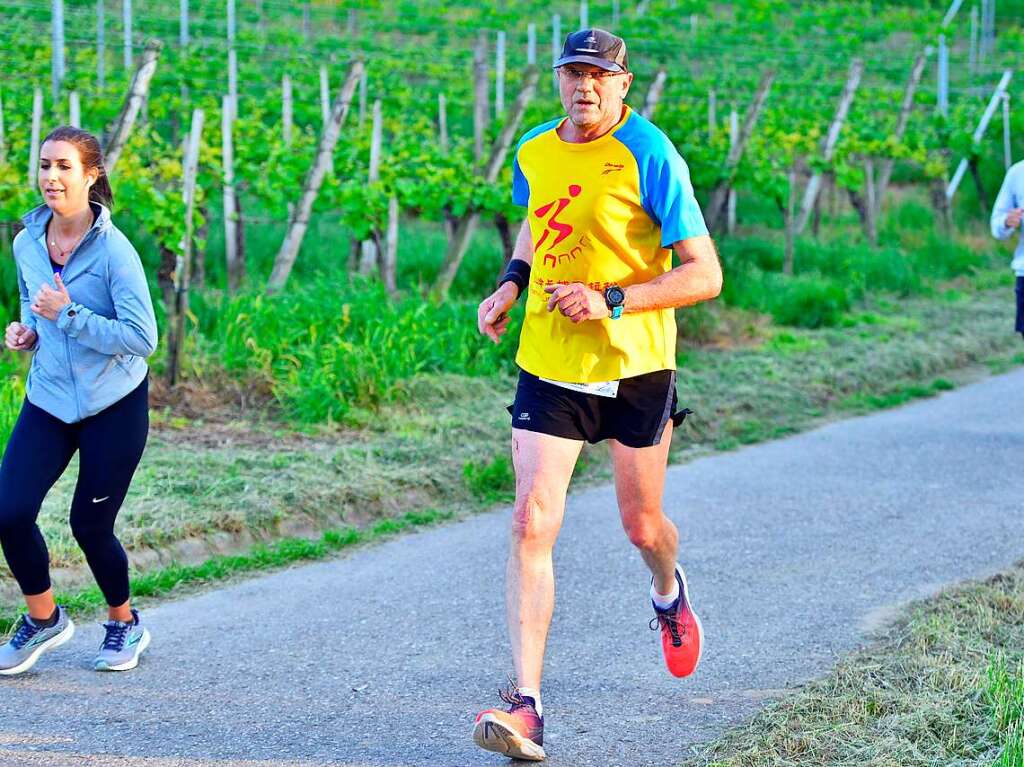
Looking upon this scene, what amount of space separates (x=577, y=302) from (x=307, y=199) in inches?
299

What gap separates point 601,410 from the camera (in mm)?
4543

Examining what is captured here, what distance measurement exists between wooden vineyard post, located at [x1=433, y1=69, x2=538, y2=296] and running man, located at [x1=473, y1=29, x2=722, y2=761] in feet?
23.5

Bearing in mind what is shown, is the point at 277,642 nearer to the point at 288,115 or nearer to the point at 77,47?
the point at 288,115

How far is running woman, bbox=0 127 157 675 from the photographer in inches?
197

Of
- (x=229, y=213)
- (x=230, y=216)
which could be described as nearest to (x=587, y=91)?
(x=230, y=216)

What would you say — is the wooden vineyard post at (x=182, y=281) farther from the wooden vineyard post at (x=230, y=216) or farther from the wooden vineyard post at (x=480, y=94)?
the wooden vineyard post at (x=480, y=94)

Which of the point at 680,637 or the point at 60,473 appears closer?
the point at 680,637

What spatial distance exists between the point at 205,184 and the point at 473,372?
3.30 m

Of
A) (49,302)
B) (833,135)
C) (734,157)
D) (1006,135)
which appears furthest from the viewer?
(1006,135)

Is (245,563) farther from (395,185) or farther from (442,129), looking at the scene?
(442,129)

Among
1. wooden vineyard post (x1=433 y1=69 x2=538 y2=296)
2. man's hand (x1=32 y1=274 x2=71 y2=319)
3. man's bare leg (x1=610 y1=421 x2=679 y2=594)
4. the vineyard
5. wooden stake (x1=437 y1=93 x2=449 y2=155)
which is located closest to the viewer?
man's bare leg (x1=610 y1=421 x2=679 y2=594)

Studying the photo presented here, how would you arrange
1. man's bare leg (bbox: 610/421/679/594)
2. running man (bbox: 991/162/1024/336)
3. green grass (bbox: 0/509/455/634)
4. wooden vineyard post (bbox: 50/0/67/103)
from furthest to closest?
wooden vineyard post (bbox: 50/0/67/103), running man (bbox: 991/162/1024/336), green grass (bbox: 0/509/455/634), man's bare leg (bbox: 610/421/679/594)

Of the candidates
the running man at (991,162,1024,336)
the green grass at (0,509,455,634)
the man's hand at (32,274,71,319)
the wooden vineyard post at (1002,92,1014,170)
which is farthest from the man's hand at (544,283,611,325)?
the wooden vineyard post at (1002,92,1014,170)

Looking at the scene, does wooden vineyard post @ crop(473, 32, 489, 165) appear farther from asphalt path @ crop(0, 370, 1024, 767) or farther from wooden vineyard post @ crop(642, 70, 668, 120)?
asphalt path @ crop(0, 370, 1024, 767)
